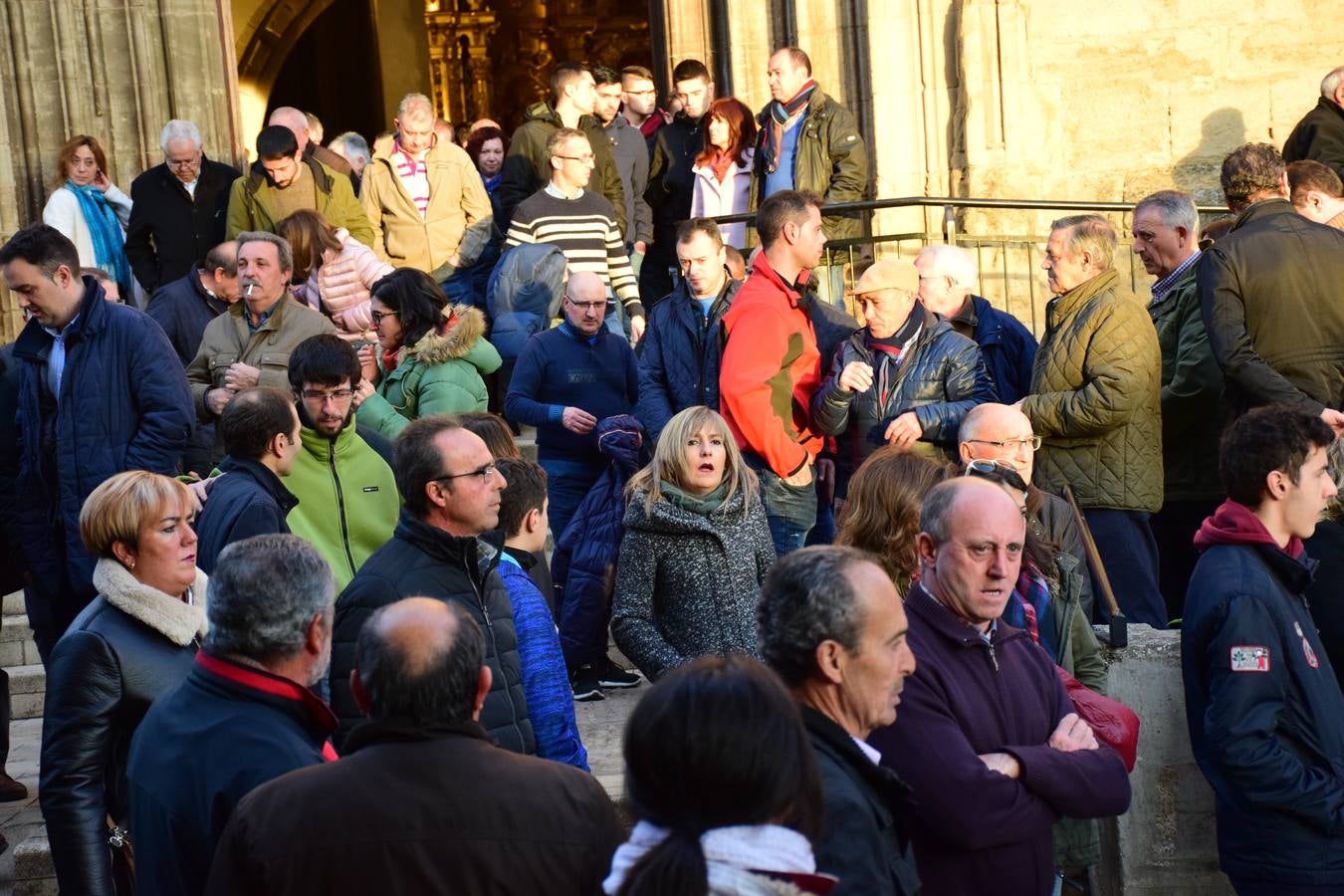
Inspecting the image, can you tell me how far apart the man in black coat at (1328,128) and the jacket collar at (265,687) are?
7370 mm

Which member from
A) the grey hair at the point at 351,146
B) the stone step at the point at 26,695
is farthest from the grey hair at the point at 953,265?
the grey hair at the point at 351,146

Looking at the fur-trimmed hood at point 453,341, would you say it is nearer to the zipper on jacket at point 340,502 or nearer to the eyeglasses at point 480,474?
the zipper on jacket at point 340,502

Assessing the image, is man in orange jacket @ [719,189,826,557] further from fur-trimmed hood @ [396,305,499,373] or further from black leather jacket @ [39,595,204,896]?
black leather jacket @ [39,595,204,896]

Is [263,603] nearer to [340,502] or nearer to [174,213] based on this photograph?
[340,502]

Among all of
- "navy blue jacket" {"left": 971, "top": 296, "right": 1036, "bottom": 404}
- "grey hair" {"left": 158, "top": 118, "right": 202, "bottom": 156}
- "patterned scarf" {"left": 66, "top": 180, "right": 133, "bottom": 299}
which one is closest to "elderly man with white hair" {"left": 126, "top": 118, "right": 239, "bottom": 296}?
"grey hair" {"left": 158, "top": 118, "right": 202, "bottom": 156}

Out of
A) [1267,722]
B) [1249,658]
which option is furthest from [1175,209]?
[1267,722]

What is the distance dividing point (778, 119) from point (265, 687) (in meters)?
7.63

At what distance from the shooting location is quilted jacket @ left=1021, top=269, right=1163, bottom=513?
276 inches

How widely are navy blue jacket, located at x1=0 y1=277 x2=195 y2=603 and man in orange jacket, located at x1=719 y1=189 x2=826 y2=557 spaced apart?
215 cm

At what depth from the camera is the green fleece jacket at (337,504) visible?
5.97 metres

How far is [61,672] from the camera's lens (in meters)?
4.41

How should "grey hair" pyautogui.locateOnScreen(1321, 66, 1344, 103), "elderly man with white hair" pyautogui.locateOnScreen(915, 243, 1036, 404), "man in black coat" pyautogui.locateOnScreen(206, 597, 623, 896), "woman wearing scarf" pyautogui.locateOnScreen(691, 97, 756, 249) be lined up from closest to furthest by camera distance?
"man in black coat" pyautogui.locateOnScreen(206, 597, 623, 896) → "elderly man with white hair" pyautogui.locateOnScreen(915, 243, 1036, 404) → "grey hair" pyautogui.locateOnScreen(1321, 66, 1344, 103) → "woman wearing scarf" pyautogui.locateOnScreen(691, 97, 756, 249)

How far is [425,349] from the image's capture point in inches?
302

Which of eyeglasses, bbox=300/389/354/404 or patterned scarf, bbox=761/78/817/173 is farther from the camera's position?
patterned scarf, bbox=761/78/817/173
